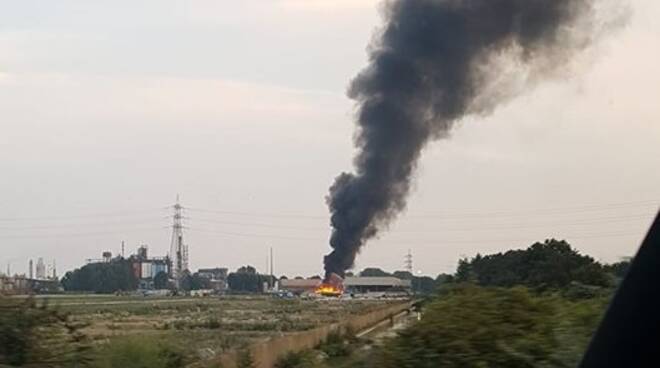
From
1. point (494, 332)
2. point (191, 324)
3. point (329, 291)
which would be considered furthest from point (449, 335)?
point (329, 291)

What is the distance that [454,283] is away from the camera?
Answer: 890cm

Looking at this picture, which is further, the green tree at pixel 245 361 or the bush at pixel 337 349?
the green tree at pixel 245 361

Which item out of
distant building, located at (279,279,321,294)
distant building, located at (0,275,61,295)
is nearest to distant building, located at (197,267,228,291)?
distant building, located at (279,279,321,294)

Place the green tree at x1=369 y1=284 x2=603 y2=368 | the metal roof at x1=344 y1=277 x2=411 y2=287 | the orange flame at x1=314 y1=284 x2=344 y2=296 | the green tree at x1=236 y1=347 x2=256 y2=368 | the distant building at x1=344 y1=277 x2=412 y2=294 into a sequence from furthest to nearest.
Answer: the orange flame at x1=314 y1=284 x2=344 y2=296, the distant building at x1=344 y1=277 x2=412 y2=294, the metal roof at x1=344 y1=277 x2=411 y2=287, the green tree at x1=236 y1=347 x2=256 y2=368, the green tree at x1=369 y1=284 x2=603 y2=368

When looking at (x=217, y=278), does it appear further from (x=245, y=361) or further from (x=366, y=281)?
(x=245, y=361)

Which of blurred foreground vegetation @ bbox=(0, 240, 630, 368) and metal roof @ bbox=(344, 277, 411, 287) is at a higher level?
metal roof @ bbox=(344, 277, 411, 287)

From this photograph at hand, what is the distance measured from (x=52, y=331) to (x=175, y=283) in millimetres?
97069

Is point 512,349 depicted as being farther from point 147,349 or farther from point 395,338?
point 147,349

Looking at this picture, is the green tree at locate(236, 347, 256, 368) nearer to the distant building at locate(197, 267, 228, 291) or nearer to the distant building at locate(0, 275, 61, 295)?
the distant building at locate(0, 275, 61, 295)

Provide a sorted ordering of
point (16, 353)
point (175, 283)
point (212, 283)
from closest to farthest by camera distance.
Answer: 1. point (16, 353)
2. point (175, 283)
3. point (212, 283)

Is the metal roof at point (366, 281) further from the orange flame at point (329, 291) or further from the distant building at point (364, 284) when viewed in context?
the orange flame at point (329, 291)

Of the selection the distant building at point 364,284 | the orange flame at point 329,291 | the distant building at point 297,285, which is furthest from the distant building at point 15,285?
the distant building at point 297,285

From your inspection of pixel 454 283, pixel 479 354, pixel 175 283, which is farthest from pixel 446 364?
pixel 175 283

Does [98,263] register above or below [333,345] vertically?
above
